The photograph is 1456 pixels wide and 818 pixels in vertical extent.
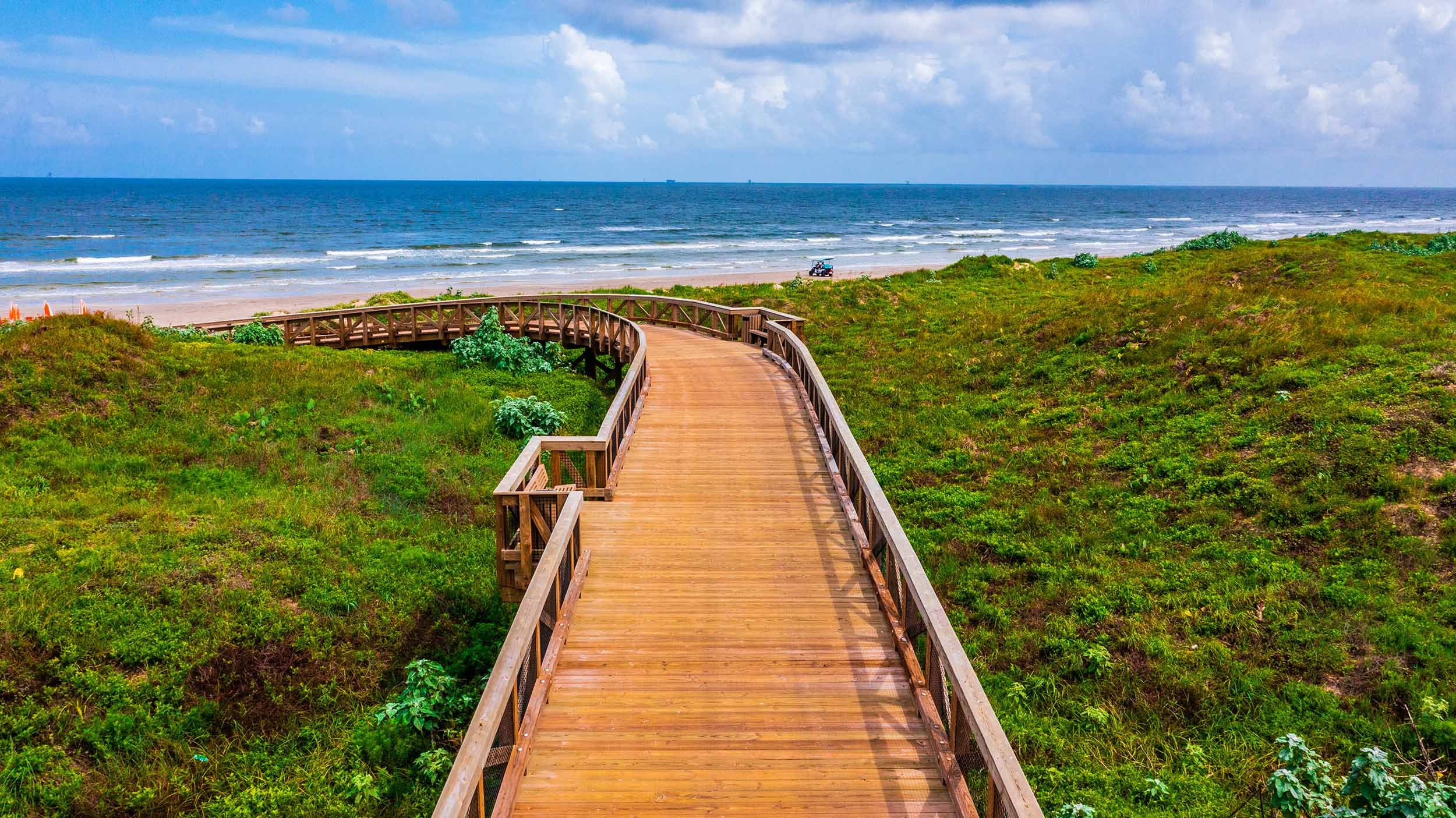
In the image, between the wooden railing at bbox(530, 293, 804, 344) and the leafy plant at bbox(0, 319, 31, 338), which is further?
the wooden railing at bbox(530, 293, 804, 344)

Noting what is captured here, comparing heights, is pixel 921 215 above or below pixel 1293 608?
above

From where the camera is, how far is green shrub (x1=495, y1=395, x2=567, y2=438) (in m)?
16.2

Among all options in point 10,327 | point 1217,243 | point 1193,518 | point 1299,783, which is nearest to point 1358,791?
point 1299,783

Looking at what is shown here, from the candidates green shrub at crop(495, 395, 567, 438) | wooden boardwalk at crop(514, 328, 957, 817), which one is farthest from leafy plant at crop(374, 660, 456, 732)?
green shrub at crop(495, 395, 567, 438)

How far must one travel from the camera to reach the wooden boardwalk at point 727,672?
5.19 m

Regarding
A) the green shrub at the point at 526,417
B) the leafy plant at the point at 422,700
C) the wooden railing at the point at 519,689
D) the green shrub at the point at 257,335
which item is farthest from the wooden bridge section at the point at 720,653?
the green shrub at the point at 257,335

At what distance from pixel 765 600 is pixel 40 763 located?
655 centimetres

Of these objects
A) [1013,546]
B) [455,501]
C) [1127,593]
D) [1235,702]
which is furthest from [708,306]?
[1235,702]

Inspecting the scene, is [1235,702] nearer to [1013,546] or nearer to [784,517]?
[1013,546]

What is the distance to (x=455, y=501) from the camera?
13.0 meters

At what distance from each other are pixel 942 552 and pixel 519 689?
729cm

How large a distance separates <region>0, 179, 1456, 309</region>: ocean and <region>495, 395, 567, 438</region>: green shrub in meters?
34.4

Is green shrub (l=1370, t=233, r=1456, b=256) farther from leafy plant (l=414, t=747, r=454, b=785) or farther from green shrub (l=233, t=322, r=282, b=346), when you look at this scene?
green shrub (l=233, t=322, r=282, b=346)

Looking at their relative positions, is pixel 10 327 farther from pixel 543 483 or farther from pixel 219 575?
pixel 543 483
